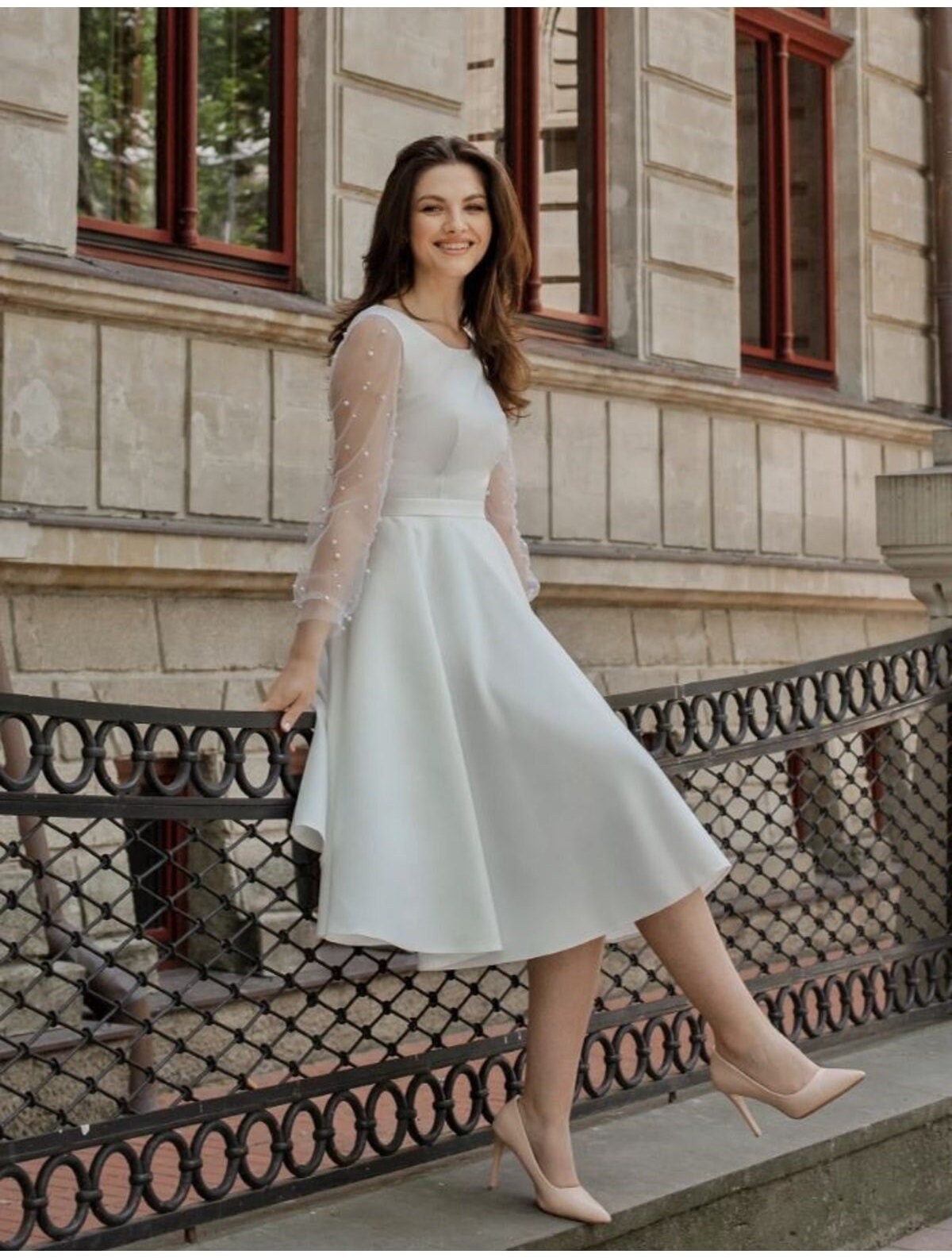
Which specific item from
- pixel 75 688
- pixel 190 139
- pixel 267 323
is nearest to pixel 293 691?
pixel 75 688

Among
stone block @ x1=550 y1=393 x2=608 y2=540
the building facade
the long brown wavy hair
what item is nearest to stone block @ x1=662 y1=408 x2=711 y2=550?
the building facade

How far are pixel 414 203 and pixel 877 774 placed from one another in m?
2.90

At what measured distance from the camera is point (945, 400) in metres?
14.1

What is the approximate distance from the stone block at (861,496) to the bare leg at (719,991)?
8928 millimetres

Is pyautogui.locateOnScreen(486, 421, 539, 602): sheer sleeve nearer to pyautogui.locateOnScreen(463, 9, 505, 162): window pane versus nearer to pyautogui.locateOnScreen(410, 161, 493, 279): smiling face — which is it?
pyautogui.locateOnScreen(410, 161, 493, 279): smiling face

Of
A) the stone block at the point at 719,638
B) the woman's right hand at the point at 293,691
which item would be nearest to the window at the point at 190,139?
the stone block at the point at 719,638

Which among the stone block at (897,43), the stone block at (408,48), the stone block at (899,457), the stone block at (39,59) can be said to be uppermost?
the stone block at (897,43)

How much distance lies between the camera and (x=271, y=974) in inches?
219

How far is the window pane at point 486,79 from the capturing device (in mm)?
11117

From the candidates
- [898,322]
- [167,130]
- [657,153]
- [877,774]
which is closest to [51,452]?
[167,130]

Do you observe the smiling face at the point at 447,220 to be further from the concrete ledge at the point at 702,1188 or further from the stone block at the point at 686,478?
the stone block at the point at 686,478

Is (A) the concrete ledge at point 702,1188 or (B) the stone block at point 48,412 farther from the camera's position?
(B) the stone block at point 48,412

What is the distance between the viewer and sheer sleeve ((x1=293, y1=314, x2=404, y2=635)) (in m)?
4.34

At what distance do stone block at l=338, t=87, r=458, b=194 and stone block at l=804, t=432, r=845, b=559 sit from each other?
3840 millimetres
